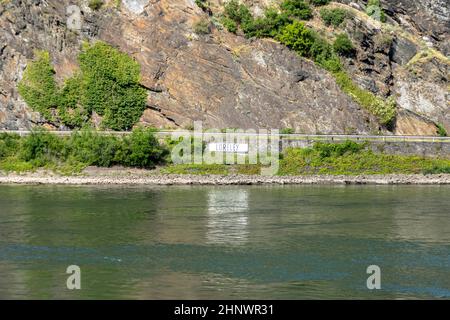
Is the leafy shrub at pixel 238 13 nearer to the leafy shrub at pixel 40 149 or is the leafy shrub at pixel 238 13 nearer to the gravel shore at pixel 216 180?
the gravel shore at pixel 216 180

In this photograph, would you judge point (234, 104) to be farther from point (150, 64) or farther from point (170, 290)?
point (170, 290)

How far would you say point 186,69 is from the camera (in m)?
75.8

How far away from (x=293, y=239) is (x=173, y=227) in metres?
6.75

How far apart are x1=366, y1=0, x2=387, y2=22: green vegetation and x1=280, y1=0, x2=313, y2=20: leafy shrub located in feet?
27.0

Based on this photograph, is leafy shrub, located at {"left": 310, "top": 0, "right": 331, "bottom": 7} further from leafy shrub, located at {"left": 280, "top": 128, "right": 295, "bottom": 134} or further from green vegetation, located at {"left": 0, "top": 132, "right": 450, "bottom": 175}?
green vegetation, located at {"left": 0, "top": 132, "right": 450, "bottom": 175}

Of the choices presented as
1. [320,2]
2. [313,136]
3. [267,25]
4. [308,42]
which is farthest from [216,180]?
[320,2]

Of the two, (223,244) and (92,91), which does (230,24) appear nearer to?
(92,91)

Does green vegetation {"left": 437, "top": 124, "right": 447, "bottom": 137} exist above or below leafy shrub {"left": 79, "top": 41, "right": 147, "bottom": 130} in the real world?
below

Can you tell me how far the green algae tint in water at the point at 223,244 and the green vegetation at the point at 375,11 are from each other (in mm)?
33399

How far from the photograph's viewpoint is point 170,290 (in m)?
30.1

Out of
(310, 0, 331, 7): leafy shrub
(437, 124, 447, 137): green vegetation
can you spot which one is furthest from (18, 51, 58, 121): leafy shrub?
(437, 124, 447, 137): green vegetation

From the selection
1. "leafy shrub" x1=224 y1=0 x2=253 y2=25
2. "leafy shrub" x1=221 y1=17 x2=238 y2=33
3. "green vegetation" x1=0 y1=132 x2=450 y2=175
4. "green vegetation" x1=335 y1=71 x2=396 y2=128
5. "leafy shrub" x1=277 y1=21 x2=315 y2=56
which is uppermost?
"leafy shrub" x1=224 y1=0 x2=253 y2=25

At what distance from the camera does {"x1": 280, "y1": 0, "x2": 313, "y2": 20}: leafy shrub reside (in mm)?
82625

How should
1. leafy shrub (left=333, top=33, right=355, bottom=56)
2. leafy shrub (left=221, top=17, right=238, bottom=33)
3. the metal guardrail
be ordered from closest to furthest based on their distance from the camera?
the metal guardrail < leafy shrub (left=221, top=17, right=238, bottom=33) < leafy shrub (left=333, top=33, right=355, bottom=56)
